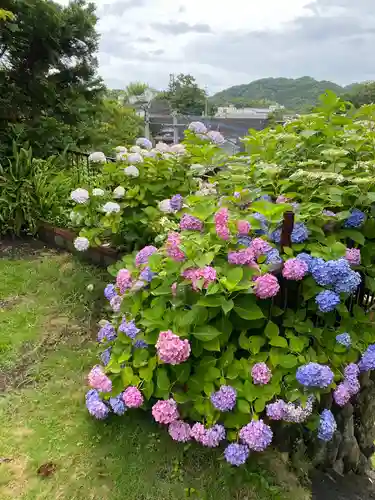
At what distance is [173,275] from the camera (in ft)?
6.04

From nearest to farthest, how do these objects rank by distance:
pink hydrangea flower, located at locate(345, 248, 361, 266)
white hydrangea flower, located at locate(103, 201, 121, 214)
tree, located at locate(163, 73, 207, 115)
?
pink hydrangea flower, located at locate(345, 248, 361, 266) → white hydrangea flower, located at locate(103, 201, 121, 214) → tree, located at locate(163, 73, 207, 115)

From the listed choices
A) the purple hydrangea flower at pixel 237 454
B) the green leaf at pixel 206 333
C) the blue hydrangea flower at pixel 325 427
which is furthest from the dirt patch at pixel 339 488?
the green leaf at pixel 206 333

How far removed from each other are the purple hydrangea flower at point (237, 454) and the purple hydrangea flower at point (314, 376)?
0.99 feet

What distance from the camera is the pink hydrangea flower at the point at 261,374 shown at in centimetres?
163

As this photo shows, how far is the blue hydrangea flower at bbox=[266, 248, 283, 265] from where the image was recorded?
176 centimetres

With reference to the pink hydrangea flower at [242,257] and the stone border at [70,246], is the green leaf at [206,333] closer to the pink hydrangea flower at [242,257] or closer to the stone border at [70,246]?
the pink hydrangea flower at [242,257]

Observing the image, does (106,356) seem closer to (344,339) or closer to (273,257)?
(273,257)

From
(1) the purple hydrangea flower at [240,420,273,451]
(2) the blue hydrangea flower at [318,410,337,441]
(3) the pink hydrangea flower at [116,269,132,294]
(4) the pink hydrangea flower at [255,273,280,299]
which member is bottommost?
(2) the blue hydrangea flower at [318,410,337,441]

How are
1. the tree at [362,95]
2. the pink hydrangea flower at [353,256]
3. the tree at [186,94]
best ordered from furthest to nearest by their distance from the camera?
the tree at [186,94] < the tree at [362,95] < the pink hydrangea flower at [353,256]

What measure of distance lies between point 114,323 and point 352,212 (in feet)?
3.72

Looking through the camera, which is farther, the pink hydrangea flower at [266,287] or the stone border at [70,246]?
the stone border at [70,246]

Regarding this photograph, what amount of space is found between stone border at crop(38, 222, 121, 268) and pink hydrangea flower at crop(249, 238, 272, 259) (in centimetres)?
138

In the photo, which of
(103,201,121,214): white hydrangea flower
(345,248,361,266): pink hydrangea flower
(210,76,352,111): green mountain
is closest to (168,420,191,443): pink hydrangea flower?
(345,248,361,266): pink hydrangea flower

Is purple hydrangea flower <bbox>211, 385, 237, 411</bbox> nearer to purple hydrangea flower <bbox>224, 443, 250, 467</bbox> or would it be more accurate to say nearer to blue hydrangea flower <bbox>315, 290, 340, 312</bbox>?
purple hydrangea flower <bbox>224, 443, 250, 467</bbox>
